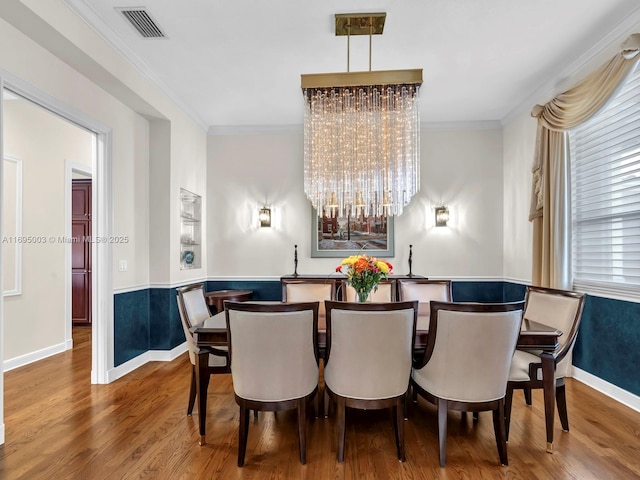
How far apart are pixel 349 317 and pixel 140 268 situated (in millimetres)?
2806

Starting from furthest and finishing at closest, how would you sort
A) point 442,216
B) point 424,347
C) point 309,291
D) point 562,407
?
point 442,216
point 309,291
point 562,407
point 424,347

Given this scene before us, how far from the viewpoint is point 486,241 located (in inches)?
187

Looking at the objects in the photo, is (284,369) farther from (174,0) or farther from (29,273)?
(29,273)

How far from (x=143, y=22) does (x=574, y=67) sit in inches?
145

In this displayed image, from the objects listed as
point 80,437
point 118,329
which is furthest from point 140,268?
point 80,437

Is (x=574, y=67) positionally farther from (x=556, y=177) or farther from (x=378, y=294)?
(x=378, y=294)

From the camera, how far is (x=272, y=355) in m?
1.95

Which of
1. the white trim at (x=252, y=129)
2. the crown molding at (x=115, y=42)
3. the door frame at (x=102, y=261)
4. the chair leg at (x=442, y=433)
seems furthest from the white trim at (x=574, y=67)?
the door frame at (x=102, y=261)

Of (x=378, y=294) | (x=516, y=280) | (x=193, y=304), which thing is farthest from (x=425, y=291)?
(x=193, y=304)

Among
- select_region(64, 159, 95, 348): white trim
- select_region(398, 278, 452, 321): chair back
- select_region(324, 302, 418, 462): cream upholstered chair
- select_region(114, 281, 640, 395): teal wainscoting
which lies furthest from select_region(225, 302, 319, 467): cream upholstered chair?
select_region(64, 159, 95, 348): white trim

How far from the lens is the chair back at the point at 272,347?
75.8 inches

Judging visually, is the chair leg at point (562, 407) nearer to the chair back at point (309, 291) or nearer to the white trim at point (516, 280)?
the chair back at point (309, 291)

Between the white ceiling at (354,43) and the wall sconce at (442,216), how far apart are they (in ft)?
4.42

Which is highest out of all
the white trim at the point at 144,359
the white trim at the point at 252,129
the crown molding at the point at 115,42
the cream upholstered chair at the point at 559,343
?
the crown molding at the point at 115,42
